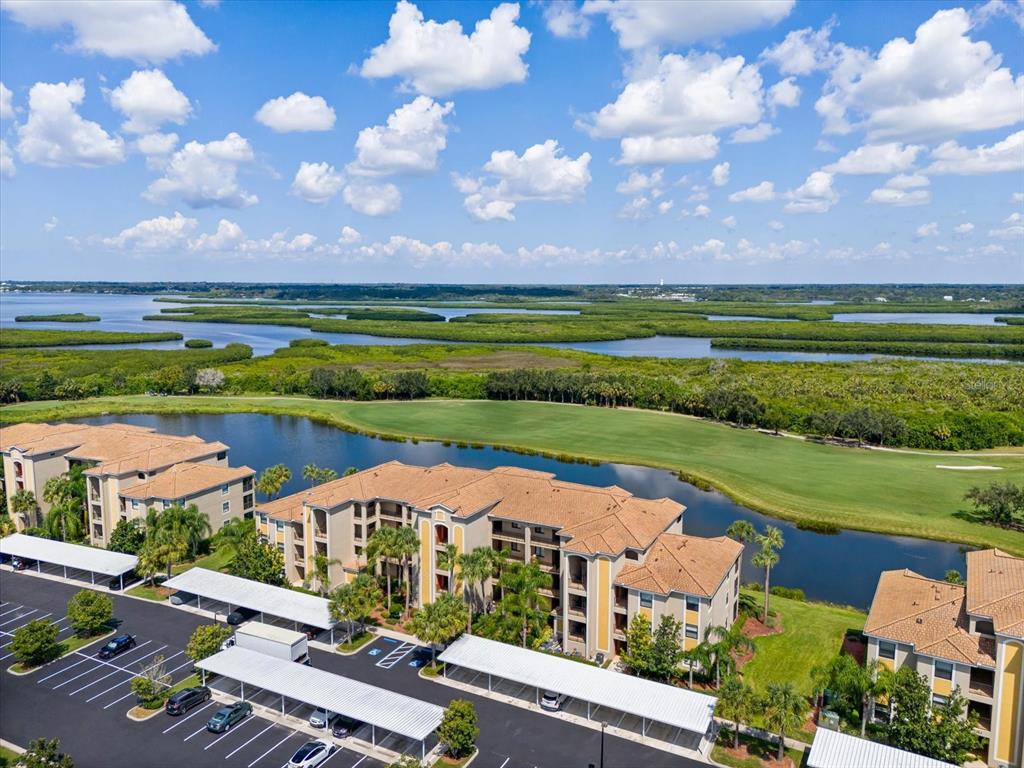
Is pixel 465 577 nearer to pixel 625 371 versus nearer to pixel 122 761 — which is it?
pixel 122 761

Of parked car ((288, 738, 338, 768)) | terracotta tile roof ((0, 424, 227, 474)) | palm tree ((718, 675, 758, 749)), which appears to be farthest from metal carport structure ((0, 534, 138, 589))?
palm tree ((718, 675, 758, 749))

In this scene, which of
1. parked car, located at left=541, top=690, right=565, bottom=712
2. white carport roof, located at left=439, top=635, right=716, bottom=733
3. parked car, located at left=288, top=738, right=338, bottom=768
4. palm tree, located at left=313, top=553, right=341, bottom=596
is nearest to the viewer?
parked car, located at left=288, top=738, right=338, bottom=768

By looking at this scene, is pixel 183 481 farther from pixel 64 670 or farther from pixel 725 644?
pixel 725 644

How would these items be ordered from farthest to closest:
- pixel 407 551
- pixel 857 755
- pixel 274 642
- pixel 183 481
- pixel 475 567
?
1. pixel 183 481
2. pixel 407 551
3. pixel 475 567
4. pixel 274 642
5. pixel 857 755

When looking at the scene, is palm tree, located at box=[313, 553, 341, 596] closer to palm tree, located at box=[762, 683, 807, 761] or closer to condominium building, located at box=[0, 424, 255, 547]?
condominium building, located at box=[0, 424, 255, 547]

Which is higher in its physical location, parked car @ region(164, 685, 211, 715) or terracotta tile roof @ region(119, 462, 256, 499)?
terracotta tile roof @ region(119, 462, 256, 499)

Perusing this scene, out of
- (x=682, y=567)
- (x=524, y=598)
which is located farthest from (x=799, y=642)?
(x=524, y=598)

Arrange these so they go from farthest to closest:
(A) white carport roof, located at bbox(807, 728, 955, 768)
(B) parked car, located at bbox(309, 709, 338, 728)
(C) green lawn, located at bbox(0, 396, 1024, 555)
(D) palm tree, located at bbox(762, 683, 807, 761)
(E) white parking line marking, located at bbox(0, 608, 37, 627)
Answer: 1. (C) green lawn, located at bbox(0, 396, 1024, 555)
2. (E) white parking line marking, located at bbox(0, 608, 37, 627)
3. (B) parked car, located at bbox(309, 709, 338, 728)
4. (D) palm tree, located at bbox(762, 683, 807, 761)
5. (A) white carport roof, located at bbox(807, 728, 955, 768)
